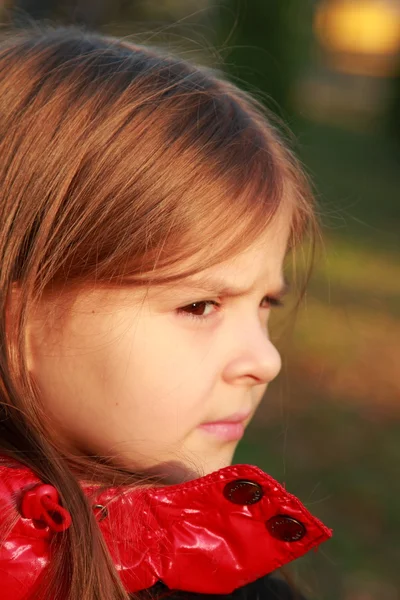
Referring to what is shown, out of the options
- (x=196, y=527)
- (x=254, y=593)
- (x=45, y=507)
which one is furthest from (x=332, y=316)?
(x=45, y=507)

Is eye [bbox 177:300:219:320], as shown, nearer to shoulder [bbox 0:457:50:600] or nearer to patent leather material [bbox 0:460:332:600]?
patent leather material [bbox 0:460:332:600]

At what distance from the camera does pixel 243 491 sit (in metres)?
1.50

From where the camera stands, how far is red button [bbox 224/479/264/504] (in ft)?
4.89

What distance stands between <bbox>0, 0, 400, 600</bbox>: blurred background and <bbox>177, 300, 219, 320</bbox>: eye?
64 centimetres

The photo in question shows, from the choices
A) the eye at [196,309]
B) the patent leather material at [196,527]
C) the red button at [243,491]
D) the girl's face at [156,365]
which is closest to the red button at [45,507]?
the patent leather material at [196,527]

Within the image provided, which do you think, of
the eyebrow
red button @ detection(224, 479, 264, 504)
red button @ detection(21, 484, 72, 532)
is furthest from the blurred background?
red button @ detection(21, 484, 72, 532)

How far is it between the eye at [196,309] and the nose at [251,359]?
8 cm

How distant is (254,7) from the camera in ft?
34.4

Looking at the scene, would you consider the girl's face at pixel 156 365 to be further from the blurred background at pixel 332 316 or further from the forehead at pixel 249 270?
the blurred background at pixel 332 316

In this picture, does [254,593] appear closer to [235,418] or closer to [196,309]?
[235,418]

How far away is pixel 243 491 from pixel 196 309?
33 centimetres

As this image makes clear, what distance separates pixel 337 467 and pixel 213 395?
108 inches

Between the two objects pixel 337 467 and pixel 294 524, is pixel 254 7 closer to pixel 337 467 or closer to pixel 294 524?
pixel 337 467

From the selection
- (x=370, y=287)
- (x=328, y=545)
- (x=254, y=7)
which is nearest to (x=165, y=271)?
(x=328, y=545)
